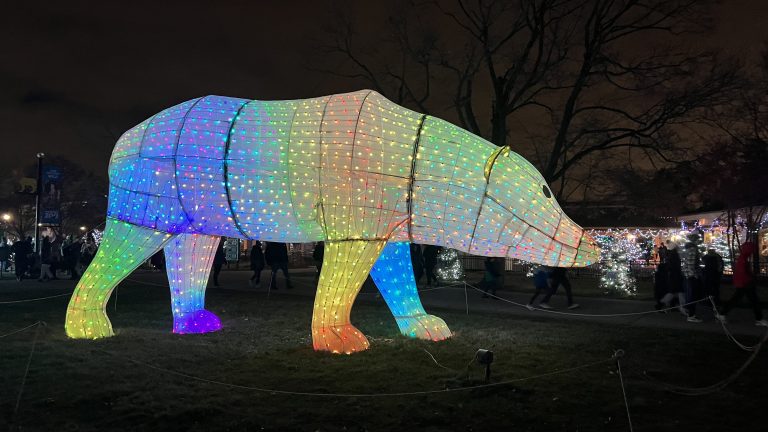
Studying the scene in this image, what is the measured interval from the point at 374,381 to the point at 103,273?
425 centimetres

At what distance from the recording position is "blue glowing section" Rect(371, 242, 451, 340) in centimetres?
730

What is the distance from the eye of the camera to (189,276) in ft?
25.9

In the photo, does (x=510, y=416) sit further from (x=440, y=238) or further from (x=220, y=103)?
(x=220, y=103)

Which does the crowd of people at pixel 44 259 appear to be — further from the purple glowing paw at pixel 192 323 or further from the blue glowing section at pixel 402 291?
the blue glowing section at pixel 402 291

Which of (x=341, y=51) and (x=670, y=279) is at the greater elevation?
(x=341, y=51)

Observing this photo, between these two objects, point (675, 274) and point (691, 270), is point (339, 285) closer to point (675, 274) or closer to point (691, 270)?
point (691, 270)

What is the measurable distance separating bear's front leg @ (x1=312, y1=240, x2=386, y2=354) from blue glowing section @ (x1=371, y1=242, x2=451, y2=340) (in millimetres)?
798

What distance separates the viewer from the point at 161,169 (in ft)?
22.9

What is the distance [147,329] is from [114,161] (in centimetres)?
260

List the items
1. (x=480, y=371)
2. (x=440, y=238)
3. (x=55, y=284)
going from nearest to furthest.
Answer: (x=480, y=371) < (x=440, y=238) < (x=55, y=284)

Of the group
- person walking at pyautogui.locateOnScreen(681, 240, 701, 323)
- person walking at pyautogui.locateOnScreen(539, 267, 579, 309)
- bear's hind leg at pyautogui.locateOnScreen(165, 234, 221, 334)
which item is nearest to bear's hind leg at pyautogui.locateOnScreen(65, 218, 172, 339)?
bear's hind leg at pyautogui.locateOnScreen(165, 234, 221, 334)

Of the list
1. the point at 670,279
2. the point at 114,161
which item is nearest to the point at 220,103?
the point at 114,161

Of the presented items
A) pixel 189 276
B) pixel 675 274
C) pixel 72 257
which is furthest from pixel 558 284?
pixel 72 257

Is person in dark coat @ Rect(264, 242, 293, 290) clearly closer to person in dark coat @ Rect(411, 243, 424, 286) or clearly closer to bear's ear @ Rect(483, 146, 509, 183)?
person in dark coat @ Rect(411, 243, 424, 286)
